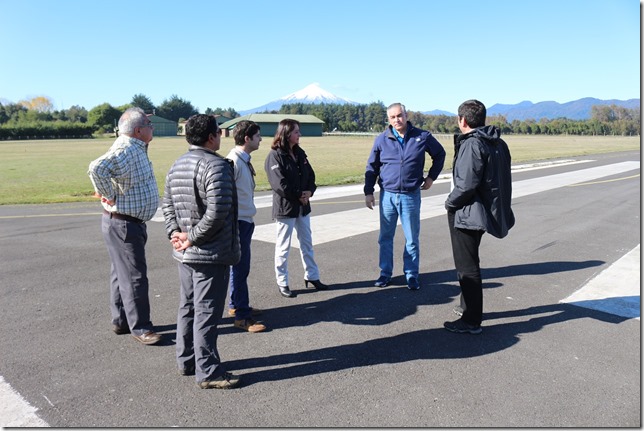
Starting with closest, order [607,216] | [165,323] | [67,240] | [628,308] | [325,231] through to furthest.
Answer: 1. [165,323]
2. [628,308]
3. [67,240]
4. [325,231]
5. [607,216]

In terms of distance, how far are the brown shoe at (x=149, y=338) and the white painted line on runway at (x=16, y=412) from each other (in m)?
1.05

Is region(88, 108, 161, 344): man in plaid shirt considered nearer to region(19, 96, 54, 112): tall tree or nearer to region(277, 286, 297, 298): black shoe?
region(277, 286, 297, 298): black shoe

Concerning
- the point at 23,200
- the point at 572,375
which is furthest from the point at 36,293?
the point at 23,200

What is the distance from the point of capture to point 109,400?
11.3ft

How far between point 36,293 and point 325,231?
5041 mm

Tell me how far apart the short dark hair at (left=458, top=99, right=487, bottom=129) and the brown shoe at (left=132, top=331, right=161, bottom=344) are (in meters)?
3.41

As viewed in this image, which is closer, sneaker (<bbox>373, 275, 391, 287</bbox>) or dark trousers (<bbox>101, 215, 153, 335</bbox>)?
dark trousers (<bbox>101, 215, 153, 335</bbox>)

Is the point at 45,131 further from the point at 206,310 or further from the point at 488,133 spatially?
the point at 488,133

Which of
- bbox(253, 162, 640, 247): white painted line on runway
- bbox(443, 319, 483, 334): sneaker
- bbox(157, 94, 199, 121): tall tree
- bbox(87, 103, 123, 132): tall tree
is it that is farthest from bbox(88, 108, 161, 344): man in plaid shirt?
bbox(157, 94, 199, 121): tall tree

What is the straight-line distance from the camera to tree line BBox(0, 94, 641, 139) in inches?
3863

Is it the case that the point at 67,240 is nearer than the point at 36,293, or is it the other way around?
the point at 36,293

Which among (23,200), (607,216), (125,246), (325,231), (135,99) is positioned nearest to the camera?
(125,246)

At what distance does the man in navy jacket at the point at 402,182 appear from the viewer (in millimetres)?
5922

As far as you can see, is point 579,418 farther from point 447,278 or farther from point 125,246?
point 125,246
